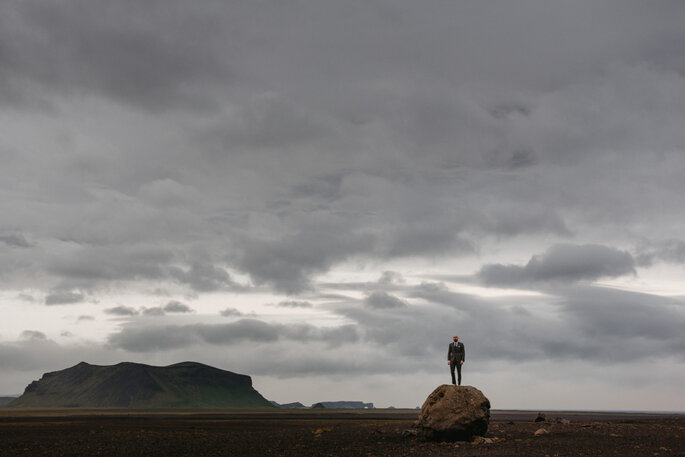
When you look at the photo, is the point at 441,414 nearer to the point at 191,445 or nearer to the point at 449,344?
the point at 449,344

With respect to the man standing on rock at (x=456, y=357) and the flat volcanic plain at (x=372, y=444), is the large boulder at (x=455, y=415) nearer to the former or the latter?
the flat volcanic plain at (x=372, y=444)

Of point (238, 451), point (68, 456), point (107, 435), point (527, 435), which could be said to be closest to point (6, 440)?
point (107, 435)

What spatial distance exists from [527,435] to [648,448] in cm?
799

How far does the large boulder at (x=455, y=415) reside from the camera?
3381 centimetres

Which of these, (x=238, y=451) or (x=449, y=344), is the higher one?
(x=449, y=344)

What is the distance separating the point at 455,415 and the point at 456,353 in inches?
296

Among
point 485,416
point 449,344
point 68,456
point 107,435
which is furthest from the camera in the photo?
point 107,435

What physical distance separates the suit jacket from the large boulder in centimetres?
504

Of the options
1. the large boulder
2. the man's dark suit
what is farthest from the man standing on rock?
the large boulder

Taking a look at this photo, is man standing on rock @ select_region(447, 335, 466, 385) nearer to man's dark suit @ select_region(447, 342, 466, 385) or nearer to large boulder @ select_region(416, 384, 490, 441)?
man's dark suit @ select_region(447, 342, 466, 385)

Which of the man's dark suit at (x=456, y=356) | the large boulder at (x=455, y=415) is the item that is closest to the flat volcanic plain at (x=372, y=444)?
the large boulder at (x=455, y=415)

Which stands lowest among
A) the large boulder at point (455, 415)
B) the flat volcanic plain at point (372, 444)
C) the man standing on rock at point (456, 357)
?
the flat volcanic plain at point (372, 444)

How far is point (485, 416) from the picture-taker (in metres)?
35.0

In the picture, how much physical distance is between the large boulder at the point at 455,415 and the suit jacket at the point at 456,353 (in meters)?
5.04
